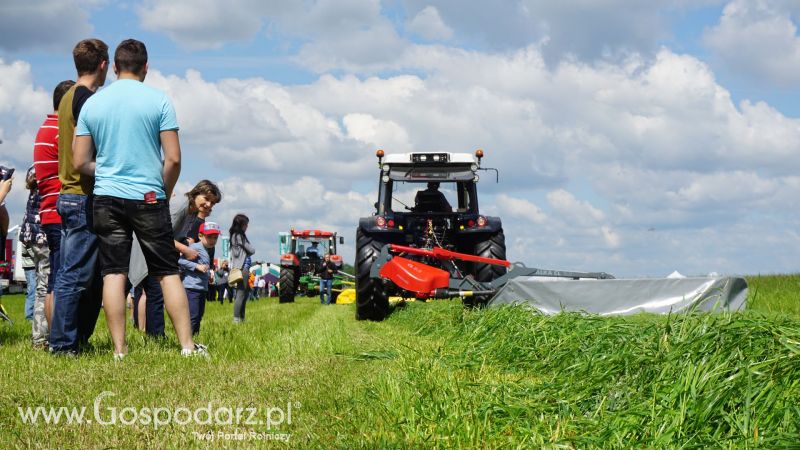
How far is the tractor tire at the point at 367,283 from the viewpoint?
10766 millimetres

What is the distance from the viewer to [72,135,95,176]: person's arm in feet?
17.4

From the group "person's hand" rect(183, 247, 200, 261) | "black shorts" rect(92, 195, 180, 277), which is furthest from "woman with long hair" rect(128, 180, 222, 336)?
"black shorts" rect(92, 195, 180, 277)

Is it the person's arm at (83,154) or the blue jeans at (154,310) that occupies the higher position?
the person's arm at (83,154)

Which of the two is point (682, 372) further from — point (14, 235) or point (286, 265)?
point (14, 235)

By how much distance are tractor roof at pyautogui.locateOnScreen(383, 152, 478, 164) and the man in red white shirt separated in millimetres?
5577

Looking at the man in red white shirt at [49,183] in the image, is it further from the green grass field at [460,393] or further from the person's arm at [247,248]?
the person's arm at [247,248]

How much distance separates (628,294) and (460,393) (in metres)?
4.90

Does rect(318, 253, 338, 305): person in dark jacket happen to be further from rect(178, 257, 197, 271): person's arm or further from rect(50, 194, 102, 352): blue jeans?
rect(50, 194, 102, 352): blue jeans

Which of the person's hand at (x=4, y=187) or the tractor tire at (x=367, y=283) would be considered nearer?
the person's hand at (x=4, y=187)

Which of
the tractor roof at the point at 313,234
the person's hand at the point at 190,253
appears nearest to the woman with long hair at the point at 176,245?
the person's hand at the point at 190,253

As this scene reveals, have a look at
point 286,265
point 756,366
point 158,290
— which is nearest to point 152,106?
point 158,290

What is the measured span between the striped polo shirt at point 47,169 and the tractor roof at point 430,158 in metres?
5.63

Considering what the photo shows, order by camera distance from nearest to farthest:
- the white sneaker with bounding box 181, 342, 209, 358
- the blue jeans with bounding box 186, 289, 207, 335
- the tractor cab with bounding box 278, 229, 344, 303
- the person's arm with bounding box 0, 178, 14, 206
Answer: the white sneaker with bounding box 181, 342, 209, 358, the person's arm with bounding box 0, 178, 14, 206, the blue jeans with bounding box 186, 289, 207, 335, the tractor cab with bounding box 278, 229, 344, 303

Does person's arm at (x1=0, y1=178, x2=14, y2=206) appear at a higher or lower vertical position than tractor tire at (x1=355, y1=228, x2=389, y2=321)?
higher
